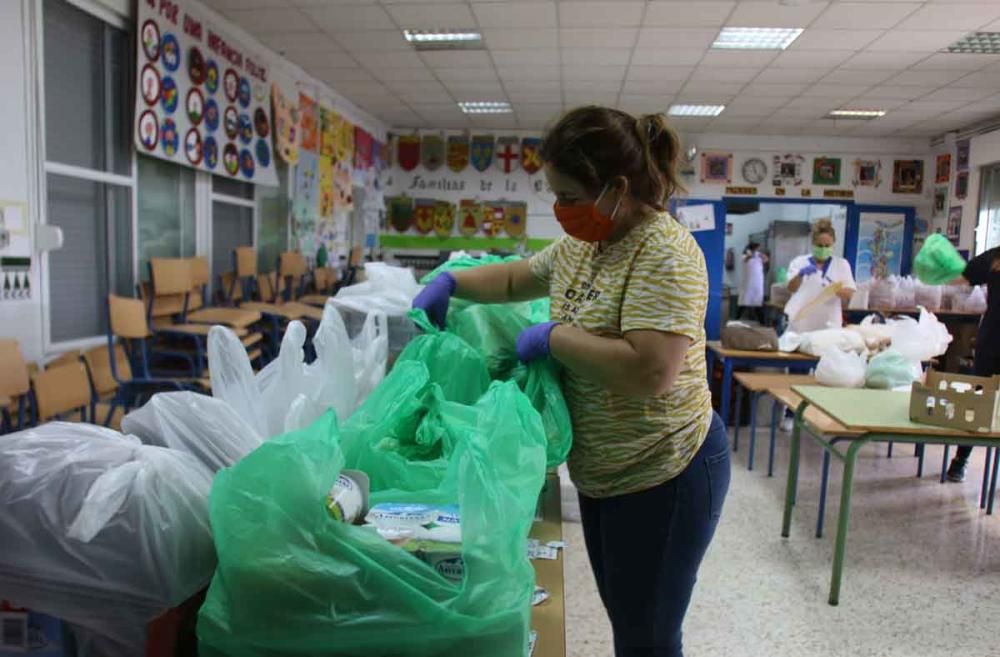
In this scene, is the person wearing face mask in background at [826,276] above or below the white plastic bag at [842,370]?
above

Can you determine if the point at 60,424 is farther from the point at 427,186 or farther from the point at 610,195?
the point at 427,186

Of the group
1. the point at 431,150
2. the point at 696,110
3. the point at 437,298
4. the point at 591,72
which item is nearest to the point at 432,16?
the point at 591,72

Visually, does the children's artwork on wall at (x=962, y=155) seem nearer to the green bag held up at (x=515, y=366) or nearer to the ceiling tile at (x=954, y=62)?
the ceiling tile at (x=954, y=62)

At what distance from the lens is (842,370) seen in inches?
139

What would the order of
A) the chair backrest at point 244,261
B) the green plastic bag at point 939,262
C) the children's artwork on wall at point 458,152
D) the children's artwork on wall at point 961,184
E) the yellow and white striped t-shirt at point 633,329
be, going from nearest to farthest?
the yellow and white striped t-shirt at point 633,329 → the green plastic bag at point 939,262 → the chair backrest at point 244,261 → the children's artwork on wall at point 961,184 → the children's artwork on wall at point 458,152

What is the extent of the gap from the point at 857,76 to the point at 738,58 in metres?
1.24

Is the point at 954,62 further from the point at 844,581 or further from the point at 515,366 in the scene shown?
the point at 515,366

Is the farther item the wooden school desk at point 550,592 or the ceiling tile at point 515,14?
the ceiling tile at point 515,14

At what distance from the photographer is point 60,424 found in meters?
0.82

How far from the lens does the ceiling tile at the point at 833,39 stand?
16.4 feet

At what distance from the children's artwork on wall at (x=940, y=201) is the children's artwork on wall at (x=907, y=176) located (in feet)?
0.68

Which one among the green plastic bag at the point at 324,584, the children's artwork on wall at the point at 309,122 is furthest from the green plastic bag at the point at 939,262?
the children's artwork on wall at the point at 309,122

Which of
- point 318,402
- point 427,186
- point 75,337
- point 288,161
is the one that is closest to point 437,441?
point 318,402

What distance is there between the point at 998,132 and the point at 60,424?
8961 mm
